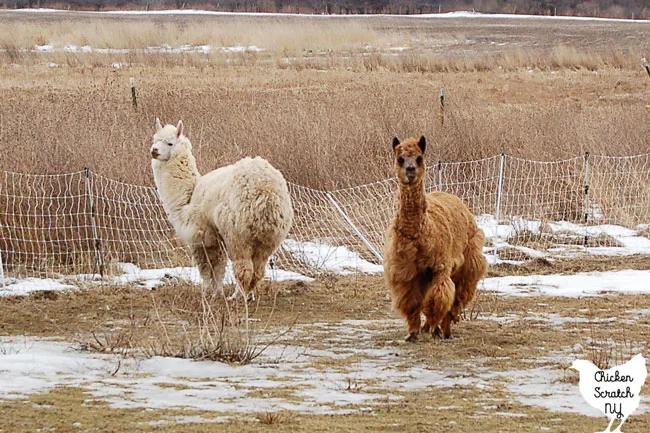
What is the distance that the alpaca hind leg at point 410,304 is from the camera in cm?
772

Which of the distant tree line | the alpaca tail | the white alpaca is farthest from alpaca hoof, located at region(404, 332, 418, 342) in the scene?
the distant tree line

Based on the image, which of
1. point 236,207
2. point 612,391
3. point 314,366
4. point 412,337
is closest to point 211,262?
point 236,207

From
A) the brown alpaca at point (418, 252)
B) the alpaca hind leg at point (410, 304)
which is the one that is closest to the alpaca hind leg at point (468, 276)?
the brown alpaca at point (418, 252)

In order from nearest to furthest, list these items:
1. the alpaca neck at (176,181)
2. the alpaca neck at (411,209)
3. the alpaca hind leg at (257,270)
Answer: the alpaca neck at (411,209) < the alpaca hind leg at (257,270) < the alpaca neck at (176,181)

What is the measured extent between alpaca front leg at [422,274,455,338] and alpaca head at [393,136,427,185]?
2.70 feet

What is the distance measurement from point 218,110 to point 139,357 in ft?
35.2

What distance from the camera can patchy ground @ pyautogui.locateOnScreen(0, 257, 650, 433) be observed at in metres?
5.43

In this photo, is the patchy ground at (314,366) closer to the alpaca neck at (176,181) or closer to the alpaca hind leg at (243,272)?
the alpaca hind leg at (243,272)

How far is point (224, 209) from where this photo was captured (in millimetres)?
9359

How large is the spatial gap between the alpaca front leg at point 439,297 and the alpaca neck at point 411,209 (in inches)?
16.7

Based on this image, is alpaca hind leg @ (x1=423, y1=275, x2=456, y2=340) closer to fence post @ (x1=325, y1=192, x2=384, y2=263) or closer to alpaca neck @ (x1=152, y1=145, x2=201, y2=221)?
alpaca neck @ (x1=152, y1=145, x2=201, y2=221)

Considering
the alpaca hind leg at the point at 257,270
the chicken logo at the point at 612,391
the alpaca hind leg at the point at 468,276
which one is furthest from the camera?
the alpaca hind leg at the point at 257,270

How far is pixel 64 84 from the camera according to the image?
2305 centimetres

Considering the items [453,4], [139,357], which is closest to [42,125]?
[139,357]
